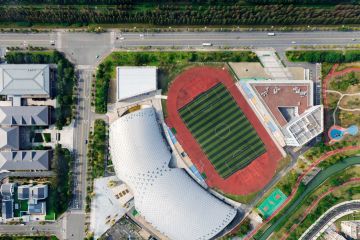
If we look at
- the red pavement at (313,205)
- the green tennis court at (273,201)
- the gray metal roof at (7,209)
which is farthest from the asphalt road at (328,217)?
the gray metal roof at (7,209)

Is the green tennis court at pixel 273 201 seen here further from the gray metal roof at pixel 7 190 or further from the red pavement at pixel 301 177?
the gray metal roof at pixel 7 190

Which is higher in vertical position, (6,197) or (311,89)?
(311,89)

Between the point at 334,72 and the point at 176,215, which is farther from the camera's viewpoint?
the point at 334,72

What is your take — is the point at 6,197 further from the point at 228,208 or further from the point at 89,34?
the point at 228,208

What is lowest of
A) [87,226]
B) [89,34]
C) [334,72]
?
[87,226]

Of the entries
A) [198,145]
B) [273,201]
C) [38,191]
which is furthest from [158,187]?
[273,201]

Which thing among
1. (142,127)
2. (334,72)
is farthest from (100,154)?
(334,72)
